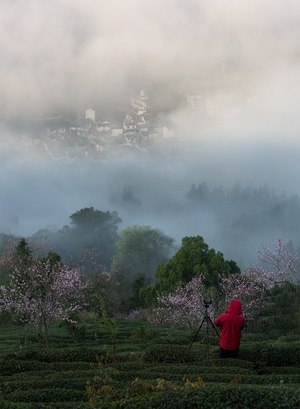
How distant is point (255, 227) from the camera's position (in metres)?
163

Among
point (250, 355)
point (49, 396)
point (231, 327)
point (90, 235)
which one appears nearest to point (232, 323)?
point (231, 327)

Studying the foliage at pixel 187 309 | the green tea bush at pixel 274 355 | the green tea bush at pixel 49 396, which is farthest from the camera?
the foliage at pixel 187 309

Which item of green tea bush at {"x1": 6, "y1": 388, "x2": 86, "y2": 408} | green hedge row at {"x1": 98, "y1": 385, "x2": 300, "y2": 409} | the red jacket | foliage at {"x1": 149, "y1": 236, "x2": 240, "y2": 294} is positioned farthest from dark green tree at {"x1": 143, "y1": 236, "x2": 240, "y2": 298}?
green hedge row at {"x1": 98, "y1": 385, "x2": 300, "y2": 409}

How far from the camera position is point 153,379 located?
52.9ft

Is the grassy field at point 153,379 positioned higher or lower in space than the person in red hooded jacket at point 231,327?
lower

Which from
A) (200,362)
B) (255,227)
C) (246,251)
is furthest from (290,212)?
(200,362)

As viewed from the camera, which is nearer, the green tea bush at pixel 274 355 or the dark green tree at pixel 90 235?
the green tea bush at pixel 274 355

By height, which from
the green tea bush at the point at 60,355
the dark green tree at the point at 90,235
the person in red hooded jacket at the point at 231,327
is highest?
the dark green tree at the point at 90,235

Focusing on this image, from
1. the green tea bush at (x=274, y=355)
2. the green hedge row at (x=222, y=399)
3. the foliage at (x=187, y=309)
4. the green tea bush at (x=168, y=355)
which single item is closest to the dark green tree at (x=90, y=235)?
the foliage at (x=187, y=309)

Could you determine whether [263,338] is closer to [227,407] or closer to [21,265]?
[21,265]

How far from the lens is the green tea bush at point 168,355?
21.4 meters

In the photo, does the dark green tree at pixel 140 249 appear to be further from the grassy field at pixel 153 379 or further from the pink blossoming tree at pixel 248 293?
the grassy field at pixel 153 379

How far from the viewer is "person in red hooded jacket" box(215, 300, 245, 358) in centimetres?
1869

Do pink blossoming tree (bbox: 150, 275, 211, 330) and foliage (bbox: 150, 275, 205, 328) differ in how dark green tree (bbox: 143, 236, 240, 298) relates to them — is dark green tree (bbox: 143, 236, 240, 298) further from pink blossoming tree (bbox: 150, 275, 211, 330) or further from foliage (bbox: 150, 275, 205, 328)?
pink blossoming tree (bbox: 150, 275, 211, 330)
